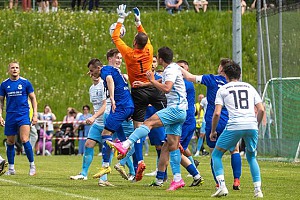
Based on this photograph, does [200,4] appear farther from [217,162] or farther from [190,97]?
[217,162]

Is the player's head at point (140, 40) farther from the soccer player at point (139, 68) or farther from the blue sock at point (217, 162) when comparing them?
the blue sock at point (217, 162)

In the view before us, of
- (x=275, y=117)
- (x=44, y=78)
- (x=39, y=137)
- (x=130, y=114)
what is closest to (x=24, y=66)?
(x=44, y=78)

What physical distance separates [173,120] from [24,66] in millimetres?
24138

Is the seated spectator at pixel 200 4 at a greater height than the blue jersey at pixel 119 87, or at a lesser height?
greater

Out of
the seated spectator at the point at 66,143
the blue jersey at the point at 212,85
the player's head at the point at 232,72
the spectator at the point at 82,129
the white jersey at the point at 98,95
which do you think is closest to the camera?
the player's head at the point at 232,72

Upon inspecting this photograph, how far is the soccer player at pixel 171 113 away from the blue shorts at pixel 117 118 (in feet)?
3.19

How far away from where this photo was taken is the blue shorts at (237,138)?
12.3 m

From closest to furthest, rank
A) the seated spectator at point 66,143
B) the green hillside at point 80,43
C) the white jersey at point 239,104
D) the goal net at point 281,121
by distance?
the white jersey at point 239,104 < the goal net at point 281,121 < the seated spectator at point 66,143 < the green hillside at point 80,43

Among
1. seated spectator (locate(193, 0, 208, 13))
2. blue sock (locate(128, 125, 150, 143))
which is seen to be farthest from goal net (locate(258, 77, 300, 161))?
seated spectator (locate(193, 0, 208, 13))

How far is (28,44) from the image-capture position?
38.7m

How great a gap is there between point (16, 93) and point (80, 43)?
21822 millimetres

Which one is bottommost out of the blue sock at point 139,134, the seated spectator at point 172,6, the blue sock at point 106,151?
the blue sock at point 106,151

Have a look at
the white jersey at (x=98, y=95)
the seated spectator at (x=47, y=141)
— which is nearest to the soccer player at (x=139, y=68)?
the white jersey at (x=98, y=95)

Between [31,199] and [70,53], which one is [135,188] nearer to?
[31,199]
